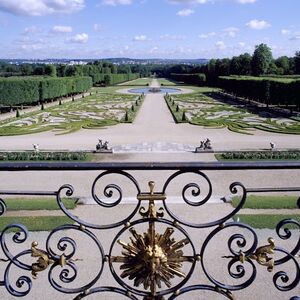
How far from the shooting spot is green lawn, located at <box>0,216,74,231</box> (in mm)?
12578

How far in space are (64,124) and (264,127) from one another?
19.2m

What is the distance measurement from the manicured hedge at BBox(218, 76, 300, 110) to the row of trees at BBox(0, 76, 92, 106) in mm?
32083

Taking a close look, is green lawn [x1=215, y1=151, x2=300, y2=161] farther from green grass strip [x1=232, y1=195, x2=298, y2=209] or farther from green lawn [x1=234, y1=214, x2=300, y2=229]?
green lawn [x1=234, y1=214, x2=300, y2=229]

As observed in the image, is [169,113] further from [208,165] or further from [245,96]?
[208,165]

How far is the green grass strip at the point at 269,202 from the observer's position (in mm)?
14414

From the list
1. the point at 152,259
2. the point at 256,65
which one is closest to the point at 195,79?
the point at 256,65

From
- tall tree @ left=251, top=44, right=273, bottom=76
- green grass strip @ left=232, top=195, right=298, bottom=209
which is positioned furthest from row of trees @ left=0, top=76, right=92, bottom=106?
tall tree @ left=251, top=44, right=273, bottom=76

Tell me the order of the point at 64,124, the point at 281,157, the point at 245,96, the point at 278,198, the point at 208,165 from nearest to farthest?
1. the point at 208,165
2. the point at 278,198
3. the point at 281,157
4. the point at 64,124
5. the point at 245,96

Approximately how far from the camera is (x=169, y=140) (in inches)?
1150

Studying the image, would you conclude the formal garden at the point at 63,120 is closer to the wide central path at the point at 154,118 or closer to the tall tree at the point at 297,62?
the wide central path at the point at 154,118

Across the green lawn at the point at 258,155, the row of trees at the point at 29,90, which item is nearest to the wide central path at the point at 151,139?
the green lawn at the point at 258,155

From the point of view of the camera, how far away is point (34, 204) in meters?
14.7

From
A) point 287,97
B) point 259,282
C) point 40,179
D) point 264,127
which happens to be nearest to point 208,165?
point 259,282

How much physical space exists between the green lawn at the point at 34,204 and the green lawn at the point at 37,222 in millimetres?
994
